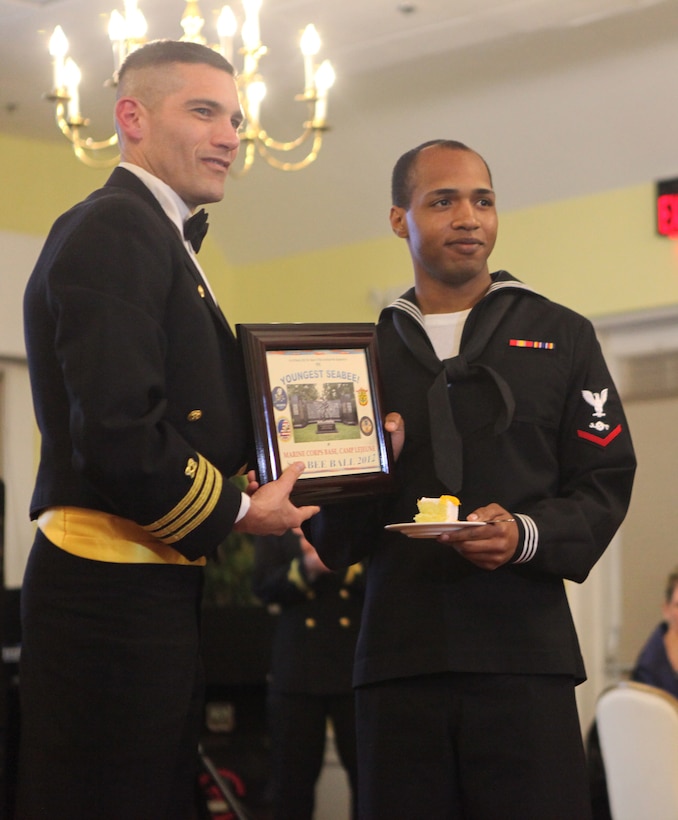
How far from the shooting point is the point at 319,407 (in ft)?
6.85

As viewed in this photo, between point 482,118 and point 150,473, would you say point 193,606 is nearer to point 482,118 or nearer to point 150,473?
point 150,473

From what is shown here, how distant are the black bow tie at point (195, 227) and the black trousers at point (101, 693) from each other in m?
0.56

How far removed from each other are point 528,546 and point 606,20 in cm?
311

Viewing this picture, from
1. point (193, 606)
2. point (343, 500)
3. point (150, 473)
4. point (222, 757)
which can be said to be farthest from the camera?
point (222, 757)

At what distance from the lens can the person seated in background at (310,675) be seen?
408cm

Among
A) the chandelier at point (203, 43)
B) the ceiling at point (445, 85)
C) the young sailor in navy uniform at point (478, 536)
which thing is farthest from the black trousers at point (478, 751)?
the ceiling at point (445, 85)

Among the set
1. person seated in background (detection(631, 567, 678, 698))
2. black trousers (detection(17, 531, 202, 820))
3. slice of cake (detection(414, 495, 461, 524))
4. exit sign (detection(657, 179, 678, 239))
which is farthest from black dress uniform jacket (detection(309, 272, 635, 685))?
exit sign (detection(657, 179, 678, 239))

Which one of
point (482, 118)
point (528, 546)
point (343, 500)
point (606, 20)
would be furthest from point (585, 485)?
point (482, 118)

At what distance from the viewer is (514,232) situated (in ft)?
18.2

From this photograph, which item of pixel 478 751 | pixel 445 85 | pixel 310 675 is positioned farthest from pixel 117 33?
pixel 478 751

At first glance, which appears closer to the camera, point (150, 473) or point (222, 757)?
point (150, 473)

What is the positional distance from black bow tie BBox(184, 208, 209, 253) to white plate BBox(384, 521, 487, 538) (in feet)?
1.97

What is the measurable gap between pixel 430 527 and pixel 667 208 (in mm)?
3618

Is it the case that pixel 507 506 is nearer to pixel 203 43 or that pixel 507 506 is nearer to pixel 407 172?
pixel 407 172
